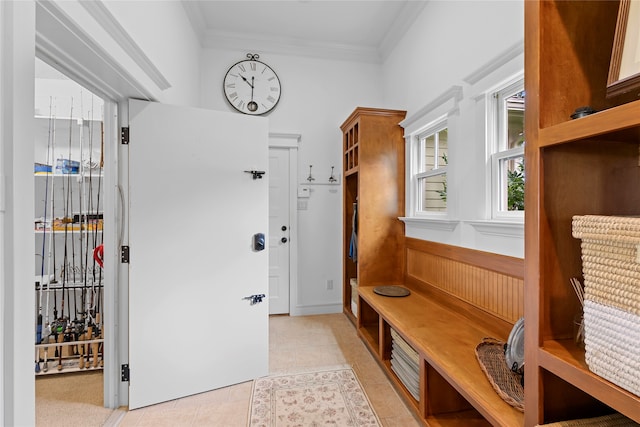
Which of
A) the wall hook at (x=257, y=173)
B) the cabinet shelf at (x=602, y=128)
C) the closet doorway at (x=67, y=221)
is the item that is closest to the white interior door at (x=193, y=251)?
the wall hook at (x=257, y=173)

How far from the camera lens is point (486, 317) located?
6.15 feet

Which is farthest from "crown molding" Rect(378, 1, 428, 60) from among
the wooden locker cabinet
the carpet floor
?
the carpet floor

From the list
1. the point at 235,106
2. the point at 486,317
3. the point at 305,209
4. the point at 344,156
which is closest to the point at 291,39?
the point at 235,106

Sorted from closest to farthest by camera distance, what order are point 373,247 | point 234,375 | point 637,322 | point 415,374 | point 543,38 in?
1. point 637,322
2. point 543,38
3. point 415,374
4. point 234,375
5. point 373,247

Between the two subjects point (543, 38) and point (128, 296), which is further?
point (128, 296)

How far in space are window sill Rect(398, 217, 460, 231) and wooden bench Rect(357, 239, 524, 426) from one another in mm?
159

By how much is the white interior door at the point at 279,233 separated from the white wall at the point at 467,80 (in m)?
1.48

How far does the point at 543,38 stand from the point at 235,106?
3.08 meters

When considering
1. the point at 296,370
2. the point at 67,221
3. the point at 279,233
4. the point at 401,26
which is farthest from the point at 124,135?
the point at 401,26

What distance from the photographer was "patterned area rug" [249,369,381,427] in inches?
70.3

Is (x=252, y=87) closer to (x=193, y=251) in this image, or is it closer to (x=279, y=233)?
(x=279, y=233)

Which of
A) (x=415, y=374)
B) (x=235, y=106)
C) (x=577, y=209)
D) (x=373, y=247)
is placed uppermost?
(x=235, y=106)

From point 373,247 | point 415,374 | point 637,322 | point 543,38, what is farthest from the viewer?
point 373,247

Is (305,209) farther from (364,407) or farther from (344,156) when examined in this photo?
(364,407)
